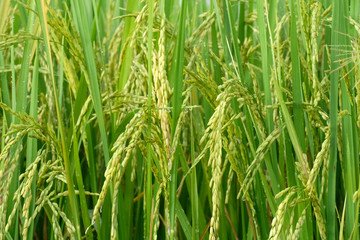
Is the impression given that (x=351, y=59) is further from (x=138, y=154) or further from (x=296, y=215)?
(x=138, y=154)

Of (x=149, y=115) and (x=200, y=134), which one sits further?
(x=200, y=134)

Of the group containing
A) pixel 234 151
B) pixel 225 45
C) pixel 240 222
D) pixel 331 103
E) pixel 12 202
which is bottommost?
pixel 240 222

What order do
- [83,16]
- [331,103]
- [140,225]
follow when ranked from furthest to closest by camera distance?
[140,225] → [83,16] → [331,103]

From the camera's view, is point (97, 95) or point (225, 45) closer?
point (97, 95)

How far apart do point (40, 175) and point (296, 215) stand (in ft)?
1.99

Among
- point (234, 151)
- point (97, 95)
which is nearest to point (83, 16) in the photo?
point (97, 95)

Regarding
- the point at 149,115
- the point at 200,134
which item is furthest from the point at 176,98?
the point at 200,134

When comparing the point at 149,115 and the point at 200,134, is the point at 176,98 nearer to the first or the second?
the point at 149,115

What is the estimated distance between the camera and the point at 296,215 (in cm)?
129

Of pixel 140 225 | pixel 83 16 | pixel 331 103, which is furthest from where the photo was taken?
pixel 140 225

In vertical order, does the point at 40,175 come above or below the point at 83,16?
below

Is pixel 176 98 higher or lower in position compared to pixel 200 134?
higher

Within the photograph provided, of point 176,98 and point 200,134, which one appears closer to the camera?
point 176,98

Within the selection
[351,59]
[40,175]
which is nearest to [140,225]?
[40,175]
